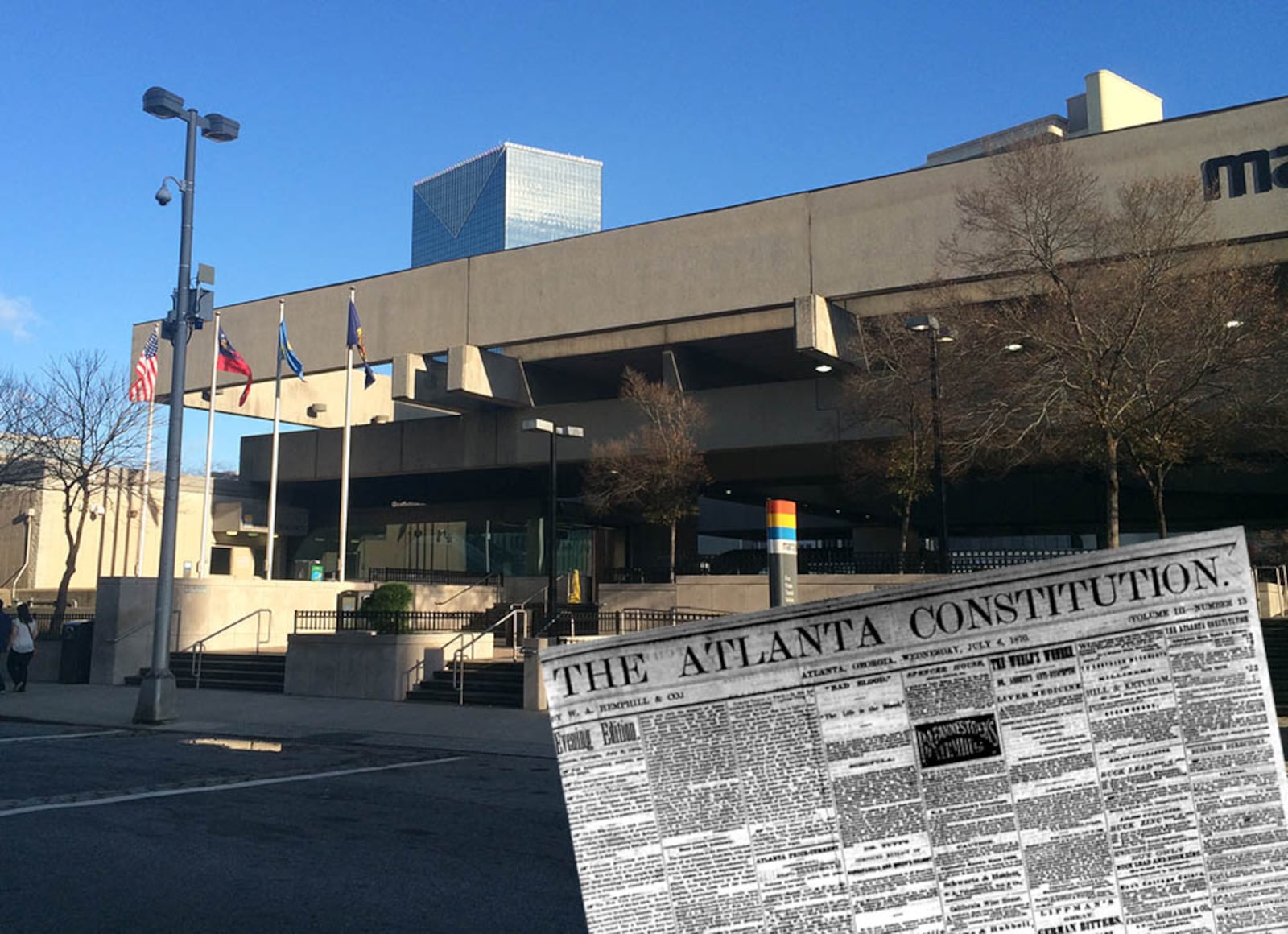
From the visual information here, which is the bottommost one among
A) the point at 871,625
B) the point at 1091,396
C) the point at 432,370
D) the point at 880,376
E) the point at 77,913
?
the point at 77,913

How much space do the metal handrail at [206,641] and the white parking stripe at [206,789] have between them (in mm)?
12759

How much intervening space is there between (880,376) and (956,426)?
385 cm

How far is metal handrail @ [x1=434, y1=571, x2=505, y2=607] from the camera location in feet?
104

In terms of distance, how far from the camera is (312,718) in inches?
727

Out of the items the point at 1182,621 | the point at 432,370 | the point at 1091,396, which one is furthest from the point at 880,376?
the point at 1182,621

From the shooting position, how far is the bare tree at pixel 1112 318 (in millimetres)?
18125

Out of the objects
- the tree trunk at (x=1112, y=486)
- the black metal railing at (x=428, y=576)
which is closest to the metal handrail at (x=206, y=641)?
the black metal railing at (x=428, y=576)

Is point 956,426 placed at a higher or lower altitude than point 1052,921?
higher

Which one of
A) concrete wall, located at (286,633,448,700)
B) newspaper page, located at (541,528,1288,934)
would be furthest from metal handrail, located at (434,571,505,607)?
newspaper page, located at (541,528,1288,934)

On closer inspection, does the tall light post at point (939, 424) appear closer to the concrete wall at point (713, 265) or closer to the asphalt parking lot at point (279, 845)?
the concrete wall at point (713, 265)

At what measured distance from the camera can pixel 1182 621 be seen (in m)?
1.71

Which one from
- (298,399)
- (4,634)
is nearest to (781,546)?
(4,634)

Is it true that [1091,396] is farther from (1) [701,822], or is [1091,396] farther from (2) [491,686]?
(1) [701,822]

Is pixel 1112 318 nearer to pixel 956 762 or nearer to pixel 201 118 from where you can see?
pixel 201 118
